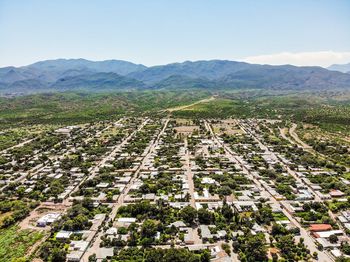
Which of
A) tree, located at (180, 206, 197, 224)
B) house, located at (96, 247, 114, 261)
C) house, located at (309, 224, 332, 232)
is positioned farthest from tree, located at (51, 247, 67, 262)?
house, located at (309, 224, 332, 232)

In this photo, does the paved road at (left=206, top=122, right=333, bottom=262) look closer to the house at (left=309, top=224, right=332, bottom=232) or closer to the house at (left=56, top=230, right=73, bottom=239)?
the house at (left=309, top=224, right=332, bottom=232)

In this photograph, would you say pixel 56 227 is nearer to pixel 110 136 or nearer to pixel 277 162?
pixel 277 162

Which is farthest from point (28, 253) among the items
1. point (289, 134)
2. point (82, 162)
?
point (289, 134)

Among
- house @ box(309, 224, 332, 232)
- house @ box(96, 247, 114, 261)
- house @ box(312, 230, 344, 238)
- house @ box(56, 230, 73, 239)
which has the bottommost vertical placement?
house @ box(96, 247, 114, 261)

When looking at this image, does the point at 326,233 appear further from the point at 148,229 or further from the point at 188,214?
the point at 148,229

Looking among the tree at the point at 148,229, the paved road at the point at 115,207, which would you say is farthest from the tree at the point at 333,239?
the paved road at the point at 115,207

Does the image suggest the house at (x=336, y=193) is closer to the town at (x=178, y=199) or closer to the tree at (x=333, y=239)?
the town at (x=178, y=199)

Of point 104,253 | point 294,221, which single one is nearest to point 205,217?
point 294,221
